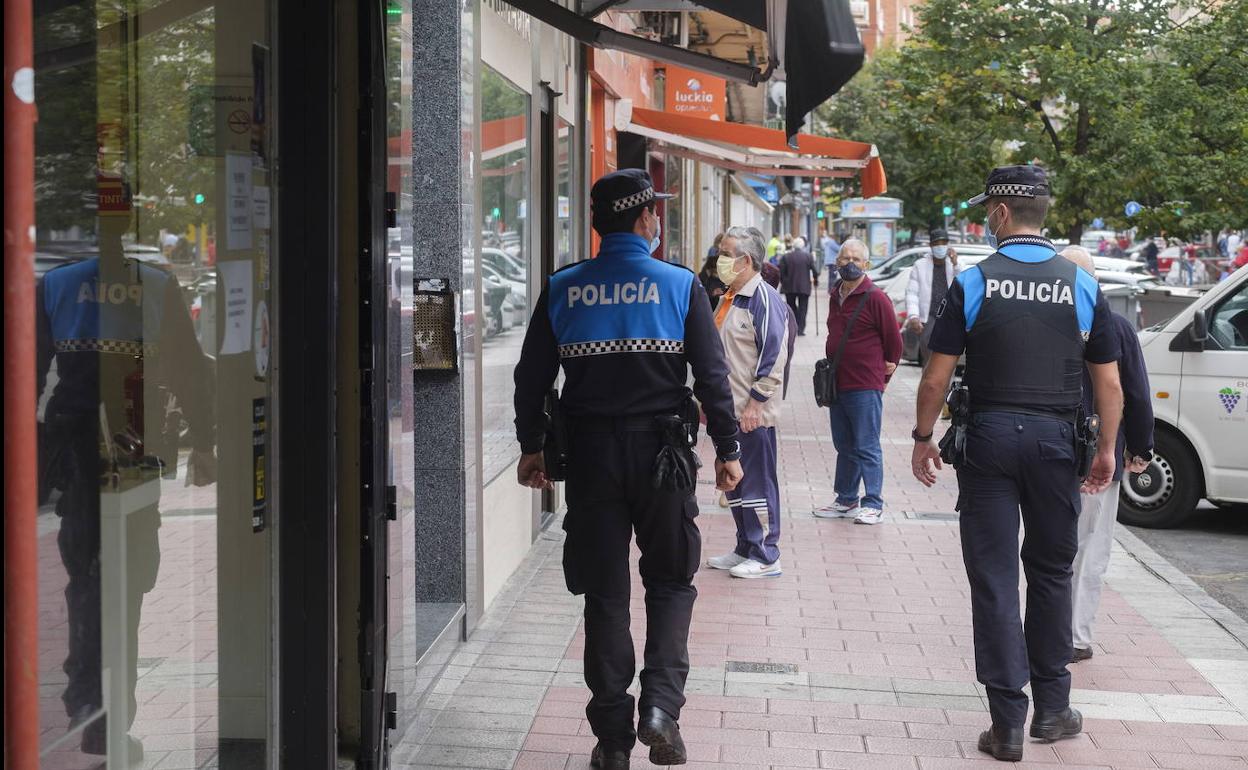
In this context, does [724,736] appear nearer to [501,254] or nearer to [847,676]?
[847,676]

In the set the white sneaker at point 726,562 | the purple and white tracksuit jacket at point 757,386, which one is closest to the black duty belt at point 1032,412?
the purple and white tracksuit jacket at point 757,386

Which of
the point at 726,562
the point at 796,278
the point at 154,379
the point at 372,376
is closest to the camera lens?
the point at 154,379

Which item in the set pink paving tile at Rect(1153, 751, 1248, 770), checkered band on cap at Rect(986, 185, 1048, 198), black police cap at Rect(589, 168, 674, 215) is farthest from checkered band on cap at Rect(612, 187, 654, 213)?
pink paving tile at Rect(1153, 751, 1248, 770)

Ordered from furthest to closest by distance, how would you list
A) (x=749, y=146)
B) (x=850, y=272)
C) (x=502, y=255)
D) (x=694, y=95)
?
(x=694, y=95)
(x=749, y=146)
(x=850, y=272)
(x=502, y=255)

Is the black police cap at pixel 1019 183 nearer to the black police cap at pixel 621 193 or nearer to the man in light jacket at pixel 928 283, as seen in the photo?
the black police cap at pixel 621 193

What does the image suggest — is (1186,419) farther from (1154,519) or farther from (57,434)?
(57,434)

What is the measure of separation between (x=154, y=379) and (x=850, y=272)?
257 inches

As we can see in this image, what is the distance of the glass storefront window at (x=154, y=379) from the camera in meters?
2.93

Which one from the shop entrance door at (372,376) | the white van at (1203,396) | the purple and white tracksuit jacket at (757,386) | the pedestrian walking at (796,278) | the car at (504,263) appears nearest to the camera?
the shop entrance door at (372,376)

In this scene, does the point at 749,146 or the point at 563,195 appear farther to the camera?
the point at 749,146

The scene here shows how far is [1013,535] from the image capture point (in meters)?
5.17

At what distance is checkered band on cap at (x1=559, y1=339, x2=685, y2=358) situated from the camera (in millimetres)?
4777

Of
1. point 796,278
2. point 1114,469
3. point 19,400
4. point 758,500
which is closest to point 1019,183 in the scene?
point 1114,469

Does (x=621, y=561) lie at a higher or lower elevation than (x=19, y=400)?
lower
